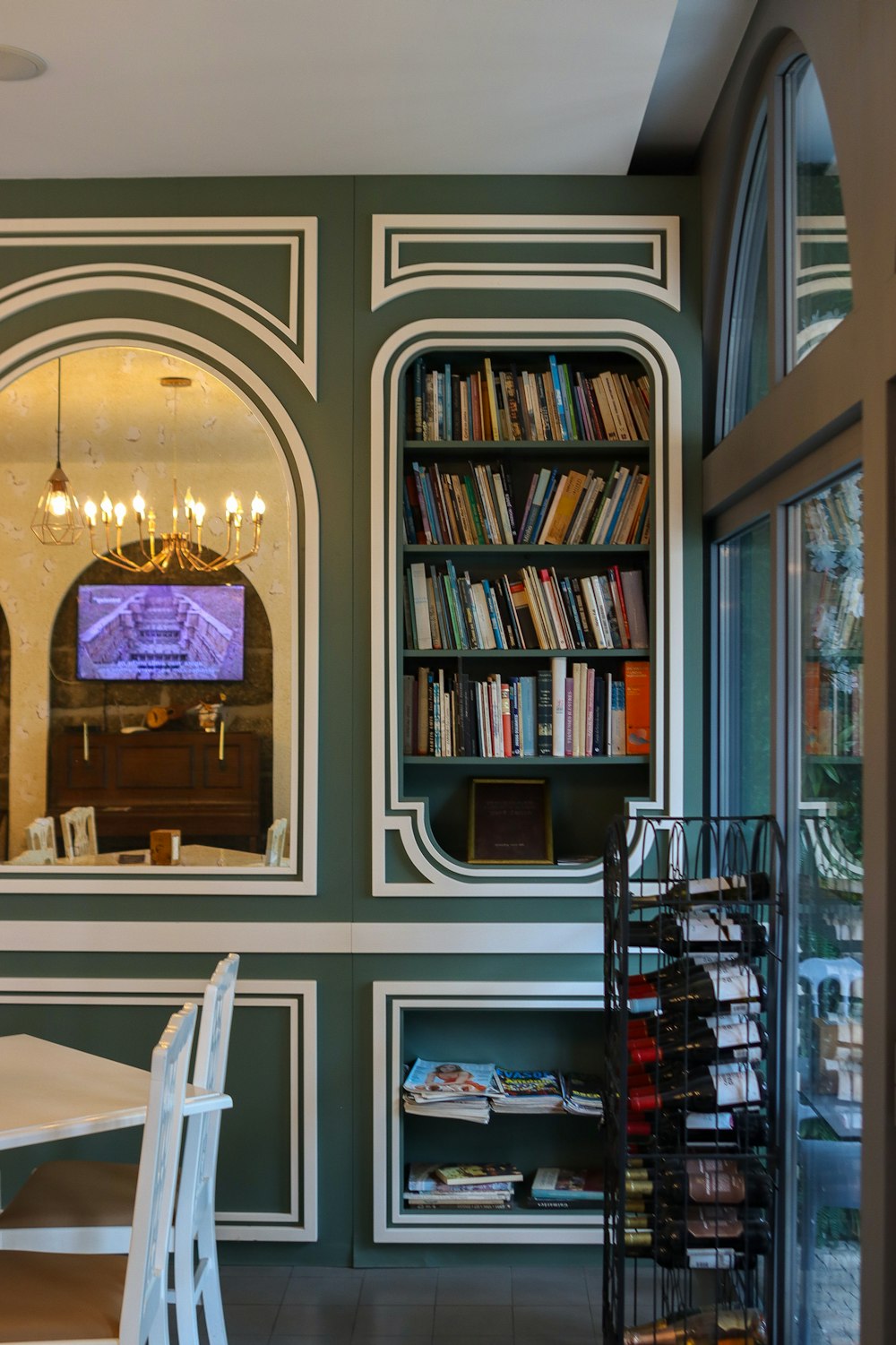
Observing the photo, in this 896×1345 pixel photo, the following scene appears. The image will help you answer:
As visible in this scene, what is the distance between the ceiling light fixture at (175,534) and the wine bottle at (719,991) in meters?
2.23

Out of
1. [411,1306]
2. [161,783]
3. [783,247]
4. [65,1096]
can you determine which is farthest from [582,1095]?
[783,247]

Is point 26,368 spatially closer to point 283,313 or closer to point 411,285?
point 283,313

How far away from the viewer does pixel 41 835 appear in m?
4.09

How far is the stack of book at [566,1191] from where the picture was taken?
11.2ft

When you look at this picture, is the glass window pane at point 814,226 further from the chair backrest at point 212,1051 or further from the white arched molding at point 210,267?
the chair backrest at point 212,1051

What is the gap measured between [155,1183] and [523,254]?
2.65 metres

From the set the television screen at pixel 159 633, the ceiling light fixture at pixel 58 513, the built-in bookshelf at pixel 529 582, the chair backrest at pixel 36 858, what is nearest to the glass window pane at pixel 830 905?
the built-in bookshelf at pixel 529 582

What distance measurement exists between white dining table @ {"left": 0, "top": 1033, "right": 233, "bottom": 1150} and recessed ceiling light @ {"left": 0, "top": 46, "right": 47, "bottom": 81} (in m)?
2.31

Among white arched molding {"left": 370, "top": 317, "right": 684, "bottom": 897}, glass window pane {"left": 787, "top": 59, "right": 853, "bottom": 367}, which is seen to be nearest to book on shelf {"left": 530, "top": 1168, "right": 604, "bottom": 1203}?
white arched molding {"left": 370, "top": 317, "right": 684, "bottom": 897}

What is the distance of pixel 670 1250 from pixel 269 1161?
54.0 inches

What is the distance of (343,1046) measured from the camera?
347cm

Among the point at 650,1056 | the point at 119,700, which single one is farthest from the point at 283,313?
the point at 650,1056

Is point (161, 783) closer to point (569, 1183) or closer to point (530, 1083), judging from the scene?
point (530, 1083)

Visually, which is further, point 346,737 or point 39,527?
point 39,527
